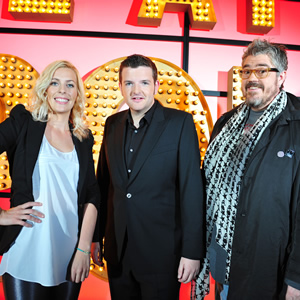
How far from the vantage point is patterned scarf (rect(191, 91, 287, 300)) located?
6.98 feet

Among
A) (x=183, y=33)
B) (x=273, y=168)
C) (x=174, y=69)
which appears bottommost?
(x=273, y=168)

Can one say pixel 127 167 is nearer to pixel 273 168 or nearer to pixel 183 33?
pixel 273 168

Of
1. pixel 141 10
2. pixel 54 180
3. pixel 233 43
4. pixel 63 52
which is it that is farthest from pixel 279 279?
pixel 63 52

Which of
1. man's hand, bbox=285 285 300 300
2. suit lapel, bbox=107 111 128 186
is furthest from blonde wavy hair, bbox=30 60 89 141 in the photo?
man's hand, bbox=285 285 300 300

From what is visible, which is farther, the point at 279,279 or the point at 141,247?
the point at 141,247

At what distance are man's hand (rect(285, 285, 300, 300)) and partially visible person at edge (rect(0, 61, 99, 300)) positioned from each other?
123 centimetres

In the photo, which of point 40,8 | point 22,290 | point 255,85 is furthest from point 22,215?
point 40,8

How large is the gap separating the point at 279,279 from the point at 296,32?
2.82 m

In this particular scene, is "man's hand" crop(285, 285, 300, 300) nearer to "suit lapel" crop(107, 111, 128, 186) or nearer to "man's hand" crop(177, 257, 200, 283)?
"man's hand" crop(177, 257, 200, 283)

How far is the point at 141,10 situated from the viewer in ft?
10.4

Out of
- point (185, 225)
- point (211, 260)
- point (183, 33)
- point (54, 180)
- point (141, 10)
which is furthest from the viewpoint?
point (183, 33)

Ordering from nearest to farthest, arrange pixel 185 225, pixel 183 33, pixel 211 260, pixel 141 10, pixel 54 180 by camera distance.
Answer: pixel 54 180
pixel 185 225
pixel 211 260
pixel 141 10
pixel 183 33

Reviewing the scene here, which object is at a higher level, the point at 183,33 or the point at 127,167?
the point at 183,33

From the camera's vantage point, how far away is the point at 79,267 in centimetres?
192
